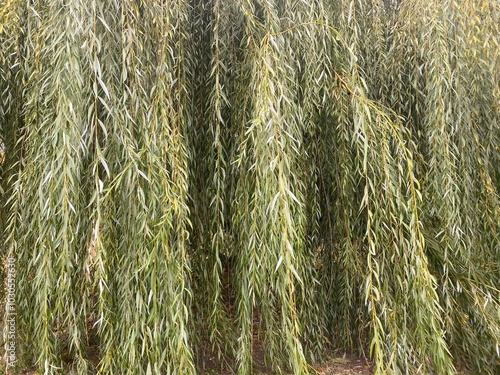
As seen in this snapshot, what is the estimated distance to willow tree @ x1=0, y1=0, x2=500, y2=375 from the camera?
1.64 meters

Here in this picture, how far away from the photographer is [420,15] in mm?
2301

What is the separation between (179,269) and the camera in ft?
5.49

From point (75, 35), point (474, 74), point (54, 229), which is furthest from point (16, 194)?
point (474, 74)

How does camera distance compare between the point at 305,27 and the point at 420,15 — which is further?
the point at 420,15

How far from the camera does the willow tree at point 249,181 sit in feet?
5.37

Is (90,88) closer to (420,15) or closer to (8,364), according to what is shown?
(8,364)

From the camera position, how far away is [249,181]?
6.18 ft

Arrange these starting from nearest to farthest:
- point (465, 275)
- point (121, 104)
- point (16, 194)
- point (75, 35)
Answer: point (75, 35) → point (121, 104) → point (16, 194) → point (465, 275)

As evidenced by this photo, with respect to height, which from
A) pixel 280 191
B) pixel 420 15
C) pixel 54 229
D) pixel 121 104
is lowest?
pixel 54 229

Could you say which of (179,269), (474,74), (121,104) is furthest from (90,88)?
(474,74)

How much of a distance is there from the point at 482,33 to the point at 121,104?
6.07ft

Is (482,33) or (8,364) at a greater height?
(482,33)

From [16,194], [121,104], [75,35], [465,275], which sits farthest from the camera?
[465,275]

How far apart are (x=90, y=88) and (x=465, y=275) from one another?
1.95 meters
